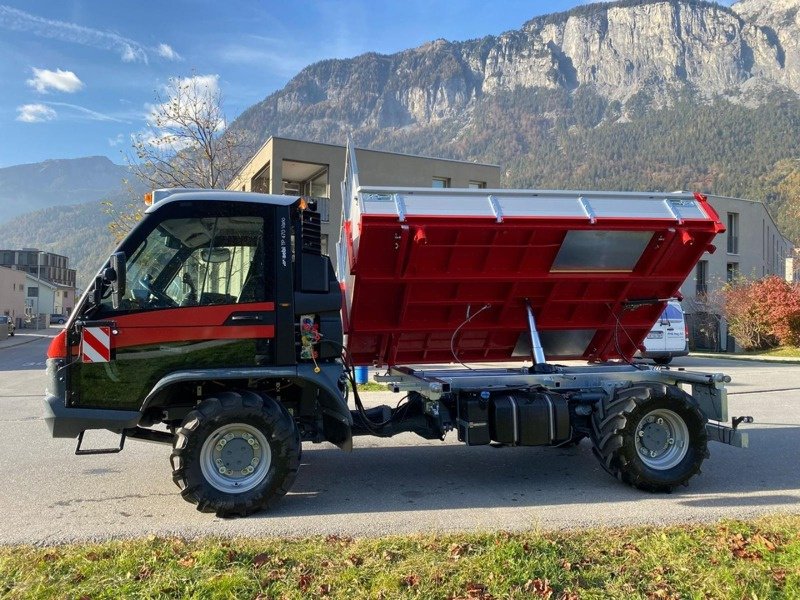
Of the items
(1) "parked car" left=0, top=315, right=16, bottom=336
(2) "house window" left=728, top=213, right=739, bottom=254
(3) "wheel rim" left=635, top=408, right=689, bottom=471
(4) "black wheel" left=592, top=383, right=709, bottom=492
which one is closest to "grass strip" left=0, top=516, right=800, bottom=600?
(4) "black wheel" left=592, top=383, right=709, bottom=492

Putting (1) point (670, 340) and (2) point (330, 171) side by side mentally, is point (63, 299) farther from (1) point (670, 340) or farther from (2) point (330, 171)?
(1) point (670, 340)

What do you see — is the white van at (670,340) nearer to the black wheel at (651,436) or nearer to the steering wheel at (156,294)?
the black wheel at (651,436)

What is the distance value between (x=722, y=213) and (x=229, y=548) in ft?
150

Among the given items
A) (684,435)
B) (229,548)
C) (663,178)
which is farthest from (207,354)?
(663,178)

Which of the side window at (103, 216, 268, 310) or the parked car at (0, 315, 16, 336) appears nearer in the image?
the side window at (103, 216, 268, 310)

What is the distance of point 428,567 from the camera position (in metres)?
4.02

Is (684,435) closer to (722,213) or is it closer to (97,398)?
(97,398)

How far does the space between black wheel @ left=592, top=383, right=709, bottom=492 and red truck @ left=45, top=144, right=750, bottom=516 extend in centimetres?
2

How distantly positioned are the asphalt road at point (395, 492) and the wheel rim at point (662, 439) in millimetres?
327

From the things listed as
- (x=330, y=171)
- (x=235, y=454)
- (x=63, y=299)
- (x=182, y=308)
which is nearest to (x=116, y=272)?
(x=182, y=308)

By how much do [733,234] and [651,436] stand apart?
1722 inches

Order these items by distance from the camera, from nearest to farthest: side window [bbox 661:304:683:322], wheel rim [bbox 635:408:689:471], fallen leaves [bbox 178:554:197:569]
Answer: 1. fallen leaves [bbox 178:554:197:569]
2. wheel rim [bbox 635:408:689:471]
3. side window [bbox 661:304:683:322]

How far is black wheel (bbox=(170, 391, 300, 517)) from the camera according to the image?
16.9 feet

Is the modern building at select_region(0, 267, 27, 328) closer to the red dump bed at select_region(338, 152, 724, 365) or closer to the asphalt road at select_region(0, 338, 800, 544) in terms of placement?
the asphalt road at select_region(0, 338, 800, 544)
